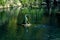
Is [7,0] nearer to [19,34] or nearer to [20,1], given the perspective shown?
[20,1]

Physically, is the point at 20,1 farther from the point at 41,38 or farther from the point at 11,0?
the point at 41,38

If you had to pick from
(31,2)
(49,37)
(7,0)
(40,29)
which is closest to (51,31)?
(40,29)

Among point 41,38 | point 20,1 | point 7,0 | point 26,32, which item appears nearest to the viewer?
point 41,38

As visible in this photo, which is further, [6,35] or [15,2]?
[15,2]

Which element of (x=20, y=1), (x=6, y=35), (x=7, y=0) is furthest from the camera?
(x=20, y=1)

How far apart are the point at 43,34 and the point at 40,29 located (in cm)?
394

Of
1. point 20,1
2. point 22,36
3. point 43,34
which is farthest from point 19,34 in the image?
point 20,1

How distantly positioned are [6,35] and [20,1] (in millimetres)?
78535

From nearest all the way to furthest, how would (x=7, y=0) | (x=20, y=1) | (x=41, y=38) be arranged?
(x=41, y=38) < (x=7, y=0) < (x=20, y=1)

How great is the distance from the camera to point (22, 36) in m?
36.2

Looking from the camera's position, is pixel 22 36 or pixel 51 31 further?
pixel 51 31

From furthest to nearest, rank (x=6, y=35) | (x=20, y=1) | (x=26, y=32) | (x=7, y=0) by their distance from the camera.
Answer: (x=20, y=1) → (x=7, y=0) → (x=26, y=32) → (x=6, y=35)

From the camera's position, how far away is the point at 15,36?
36.0m

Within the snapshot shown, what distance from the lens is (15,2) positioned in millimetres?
111375
